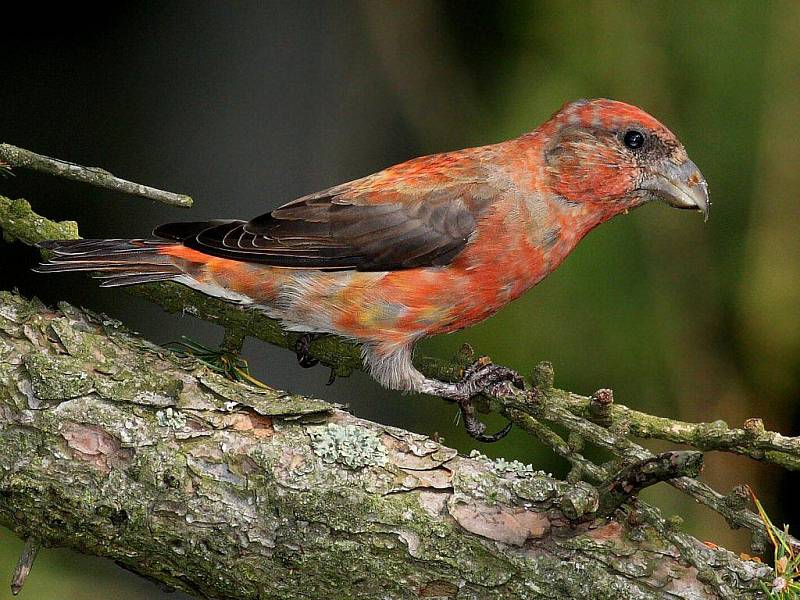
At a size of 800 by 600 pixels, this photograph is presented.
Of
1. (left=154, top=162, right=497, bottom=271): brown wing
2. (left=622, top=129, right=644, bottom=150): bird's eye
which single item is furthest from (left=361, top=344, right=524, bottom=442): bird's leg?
(left=622, top=129, right=644, bottom=150): bird's eye

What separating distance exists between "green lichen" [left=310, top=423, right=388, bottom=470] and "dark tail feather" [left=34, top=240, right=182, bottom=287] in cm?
112

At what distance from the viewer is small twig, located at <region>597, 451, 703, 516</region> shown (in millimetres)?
2230

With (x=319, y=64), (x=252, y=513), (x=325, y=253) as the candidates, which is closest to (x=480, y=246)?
(x=325, y=253)

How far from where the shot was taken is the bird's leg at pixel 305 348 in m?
3.75

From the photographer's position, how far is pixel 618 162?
12.8ft

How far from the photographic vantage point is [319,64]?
546 cm

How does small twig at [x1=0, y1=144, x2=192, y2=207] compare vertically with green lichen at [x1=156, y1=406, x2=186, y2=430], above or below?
above

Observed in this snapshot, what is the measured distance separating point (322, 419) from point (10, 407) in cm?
86

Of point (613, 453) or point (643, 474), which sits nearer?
point (643, 474)

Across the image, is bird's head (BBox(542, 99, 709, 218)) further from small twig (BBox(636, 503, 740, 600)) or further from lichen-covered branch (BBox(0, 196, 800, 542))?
small twig (BBox(636, 503, 740, 600))

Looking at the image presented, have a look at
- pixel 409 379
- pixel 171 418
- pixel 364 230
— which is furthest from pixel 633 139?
pixel 171 418

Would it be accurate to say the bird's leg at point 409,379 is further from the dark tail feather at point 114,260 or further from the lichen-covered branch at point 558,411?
the dark tail feather at point 114,260

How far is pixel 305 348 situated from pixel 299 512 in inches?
46.4

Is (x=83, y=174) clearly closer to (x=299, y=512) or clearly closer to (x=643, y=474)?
(x=299, y=512)
